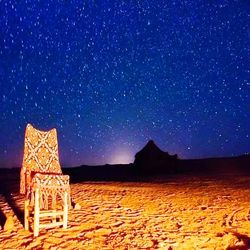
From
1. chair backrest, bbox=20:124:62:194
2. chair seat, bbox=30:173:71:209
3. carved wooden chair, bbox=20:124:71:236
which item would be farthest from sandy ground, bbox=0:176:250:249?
chair backrest, bbox=20:124:62:194

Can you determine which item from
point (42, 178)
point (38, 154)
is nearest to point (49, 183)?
point (42, 178)

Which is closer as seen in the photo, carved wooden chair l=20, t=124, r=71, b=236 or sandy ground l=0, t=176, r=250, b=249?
sandy ground l=0, t=176, r=250, b=249

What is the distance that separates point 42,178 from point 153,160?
639 inches

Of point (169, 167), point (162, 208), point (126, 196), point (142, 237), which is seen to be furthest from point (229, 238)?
point (169, 167)

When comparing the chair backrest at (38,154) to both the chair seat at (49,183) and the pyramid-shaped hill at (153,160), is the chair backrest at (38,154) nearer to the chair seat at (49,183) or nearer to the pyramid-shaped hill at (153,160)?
the chair seat at (49,183)

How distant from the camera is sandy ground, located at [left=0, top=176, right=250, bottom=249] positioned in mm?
5801

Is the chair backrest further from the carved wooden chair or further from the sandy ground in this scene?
the sandy ground

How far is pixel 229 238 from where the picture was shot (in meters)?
6.09

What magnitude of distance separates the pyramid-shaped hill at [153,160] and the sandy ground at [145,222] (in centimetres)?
1036

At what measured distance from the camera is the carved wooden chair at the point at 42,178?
6.41 metres

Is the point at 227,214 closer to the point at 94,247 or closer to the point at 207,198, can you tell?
the point at 207,198

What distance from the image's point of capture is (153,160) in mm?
22094

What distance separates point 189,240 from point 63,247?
238 cm

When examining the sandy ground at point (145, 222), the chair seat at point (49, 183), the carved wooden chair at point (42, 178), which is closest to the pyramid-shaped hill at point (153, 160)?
the sandy ground at point (145, 222)
